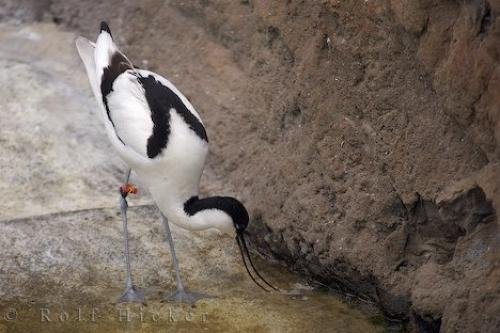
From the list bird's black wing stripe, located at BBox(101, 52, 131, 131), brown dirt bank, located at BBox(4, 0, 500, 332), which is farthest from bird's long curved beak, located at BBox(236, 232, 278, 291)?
bird's black wing stripe, located at BBox(101, 52, 131, 131)

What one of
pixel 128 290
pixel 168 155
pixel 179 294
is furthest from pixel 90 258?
pixel 168 155

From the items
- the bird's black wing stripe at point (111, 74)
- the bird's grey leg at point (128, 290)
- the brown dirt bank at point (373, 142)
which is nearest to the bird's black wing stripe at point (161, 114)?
the bird's black wing stripe at point (111, 74)

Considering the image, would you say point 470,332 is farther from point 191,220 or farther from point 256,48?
point 256,48

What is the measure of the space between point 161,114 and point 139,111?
154 mm

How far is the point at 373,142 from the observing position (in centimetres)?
427

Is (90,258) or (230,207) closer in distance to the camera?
(230,207)

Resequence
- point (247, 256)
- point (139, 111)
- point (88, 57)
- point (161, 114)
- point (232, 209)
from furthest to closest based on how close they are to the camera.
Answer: point (88, 57), point (247, 256), point (139, 111), point (161, 114), point (232, 209)

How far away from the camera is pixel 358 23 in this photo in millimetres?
4273

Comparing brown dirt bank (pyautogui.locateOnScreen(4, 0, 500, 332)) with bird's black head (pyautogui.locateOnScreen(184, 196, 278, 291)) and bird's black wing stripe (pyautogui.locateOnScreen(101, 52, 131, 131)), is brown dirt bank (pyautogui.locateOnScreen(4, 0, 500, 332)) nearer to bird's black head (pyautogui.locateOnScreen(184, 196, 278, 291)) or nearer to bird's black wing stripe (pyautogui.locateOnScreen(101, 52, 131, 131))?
bird's black head (pyautogui.locateOnScreen(184, 196, 278, 291))

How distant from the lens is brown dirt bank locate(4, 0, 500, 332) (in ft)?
12.2

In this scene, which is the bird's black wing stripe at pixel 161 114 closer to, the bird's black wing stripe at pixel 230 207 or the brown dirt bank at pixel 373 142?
the bird's black wing stripe at pixel 230 207

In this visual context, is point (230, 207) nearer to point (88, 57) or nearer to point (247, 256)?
point (247, 256)

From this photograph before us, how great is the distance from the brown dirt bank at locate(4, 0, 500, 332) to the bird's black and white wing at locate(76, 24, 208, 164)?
0.56 meters

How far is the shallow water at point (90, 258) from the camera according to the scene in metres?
4.22
